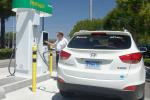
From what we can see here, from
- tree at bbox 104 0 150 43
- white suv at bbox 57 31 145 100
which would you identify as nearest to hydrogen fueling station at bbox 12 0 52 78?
white suv at bbox 57 31 145 100

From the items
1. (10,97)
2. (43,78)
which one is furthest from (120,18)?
(10,97)

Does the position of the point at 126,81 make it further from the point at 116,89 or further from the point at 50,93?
the point at 50,93

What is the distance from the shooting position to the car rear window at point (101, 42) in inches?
277

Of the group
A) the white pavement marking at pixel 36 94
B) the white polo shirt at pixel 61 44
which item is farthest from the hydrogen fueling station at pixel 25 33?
the white pavement marking at pixel 36 94

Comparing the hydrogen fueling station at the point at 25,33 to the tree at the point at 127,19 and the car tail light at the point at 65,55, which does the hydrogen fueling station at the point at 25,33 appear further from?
the tree at the point at 127,19

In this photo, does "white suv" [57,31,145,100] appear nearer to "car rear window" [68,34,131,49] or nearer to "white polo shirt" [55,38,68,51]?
"car rear window" [68,34,131,49]

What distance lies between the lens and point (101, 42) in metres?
7.29

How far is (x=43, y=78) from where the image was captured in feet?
35.7

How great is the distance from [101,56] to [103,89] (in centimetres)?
69

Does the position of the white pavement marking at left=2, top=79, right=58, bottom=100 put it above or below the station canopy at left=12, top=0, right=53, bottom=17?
below

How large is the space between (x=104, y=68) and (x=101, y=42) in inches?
33.1

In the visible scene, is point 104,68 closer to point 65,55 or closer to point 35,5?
point 65,55

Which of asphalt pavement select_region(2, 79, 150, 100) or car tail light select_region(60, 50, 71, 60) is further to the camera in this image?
asphalt pavement select_region(2, 79, 150, 100)

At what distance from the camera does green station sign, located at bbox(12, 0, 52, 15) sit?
417 inches
